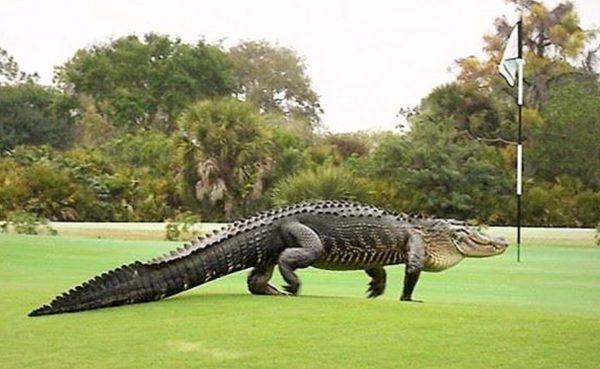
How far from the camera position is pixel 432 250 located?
6352 mm

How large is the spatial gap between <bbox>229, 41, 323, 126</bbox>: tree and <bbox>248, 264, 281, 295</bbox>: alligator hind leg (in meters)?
42.9

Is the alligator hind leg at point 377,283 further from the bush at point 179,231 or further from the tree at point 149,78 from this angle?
the tree at point 149,78

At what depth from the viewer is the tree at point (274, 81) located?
50031 millimetres

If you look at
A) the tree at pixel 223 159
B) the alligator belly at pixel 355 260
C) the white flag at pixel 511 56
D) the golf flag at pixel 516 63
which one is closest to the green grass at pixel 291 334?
the alligator belly at pixel 355 260

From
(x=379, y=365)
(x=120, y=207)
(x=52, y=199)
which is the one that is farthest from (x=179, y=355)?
(x=120, y=207)

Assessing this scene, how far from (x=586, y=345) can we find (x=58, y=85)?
3803 cm

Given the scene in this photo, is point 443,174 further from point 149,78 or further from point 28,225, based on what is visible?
point 149,78

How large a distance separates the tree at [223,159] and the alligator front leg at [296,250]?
15.8 meters

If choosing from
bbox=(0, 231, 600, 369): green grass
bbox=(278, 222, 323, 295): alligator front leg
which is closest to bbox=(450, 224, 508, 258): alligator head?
bbox=(0, 231, 600, 369): green grass

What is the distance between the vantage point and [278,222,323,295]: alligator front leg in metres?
6.11

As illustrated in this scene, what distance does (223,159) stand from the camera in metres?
22.2

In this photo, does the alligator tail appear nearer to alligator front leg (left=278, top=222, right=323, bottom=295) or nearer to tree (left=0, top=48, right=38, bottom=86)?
alligator front leg (left=278, top=222, right=323, bottom=295)

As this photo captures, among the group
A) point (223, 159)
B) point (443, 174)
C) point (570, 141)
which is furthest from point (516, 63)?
point (570, 141)

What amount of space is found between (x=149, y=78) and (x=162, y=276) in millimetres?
32987
